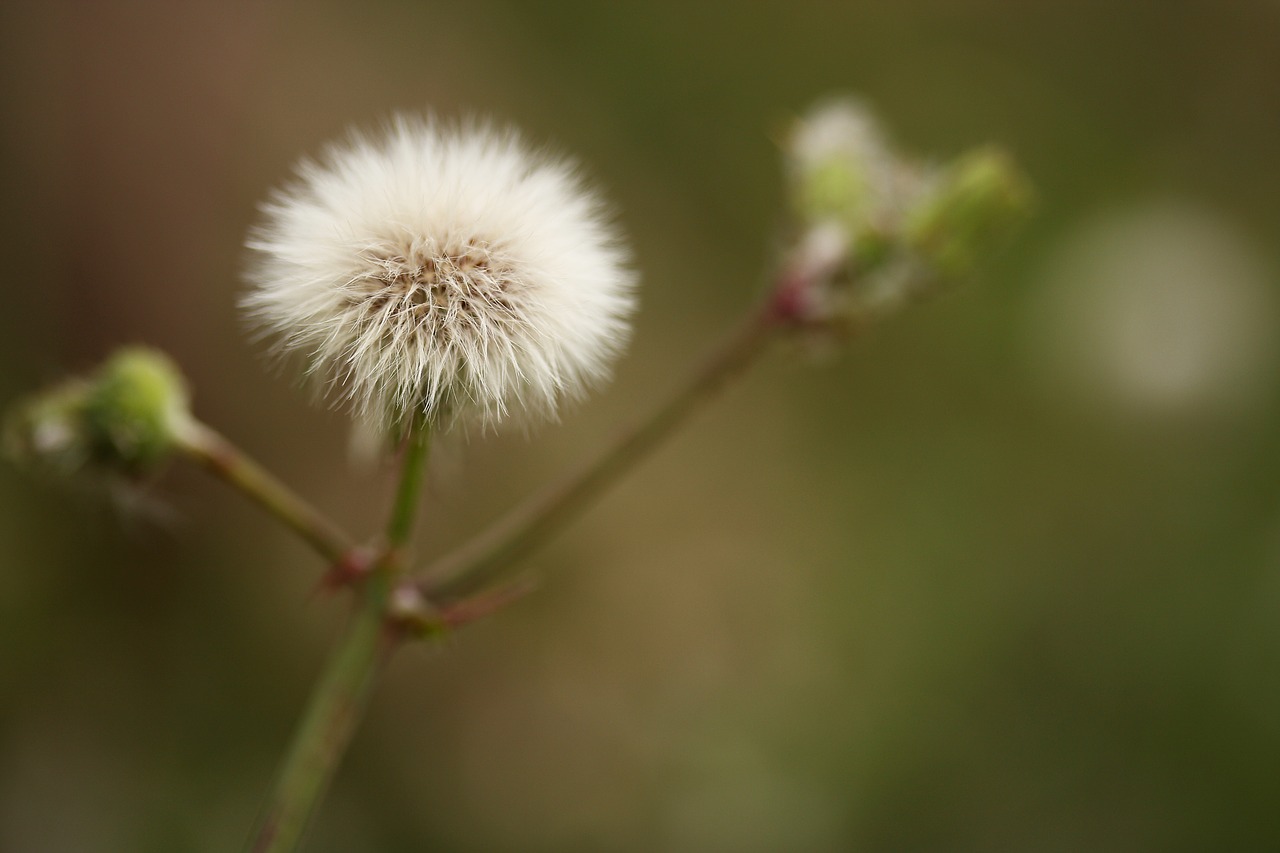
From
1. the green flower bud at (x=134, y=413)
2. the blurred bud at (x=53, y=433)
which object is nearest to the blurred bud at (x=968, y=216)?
the green flower bud at (x=134, y=413)

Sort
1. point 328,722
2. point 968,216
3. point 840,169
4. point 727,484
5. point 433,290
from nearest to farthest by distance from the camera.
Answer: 1. point 433,290
2. point 328,722
3. point 968,216
4. point 840,169
5. point 727,484

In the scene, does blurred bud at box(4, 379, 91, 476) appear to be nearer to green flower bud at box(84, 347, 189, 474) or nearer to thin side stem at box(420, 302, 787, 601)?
green flower bud at box(84, 347, 189, 474)

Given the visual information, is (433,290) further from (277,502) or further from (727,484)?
(727,484)

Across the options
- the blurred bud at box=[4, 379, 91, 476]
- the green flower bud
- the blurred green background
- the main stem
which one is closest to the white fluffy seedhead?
the main stem

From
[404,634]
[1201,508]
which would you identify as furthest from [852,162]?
[1201,508]

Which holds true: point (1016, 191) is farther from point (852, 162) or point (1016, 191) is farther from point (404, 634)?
point (404, 634)

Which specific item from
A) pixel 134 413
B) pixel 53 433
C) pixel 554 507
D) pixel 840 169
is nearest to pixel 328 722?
pixel 554 507

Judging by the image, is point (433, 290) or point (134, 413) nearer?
point (433, 290)
